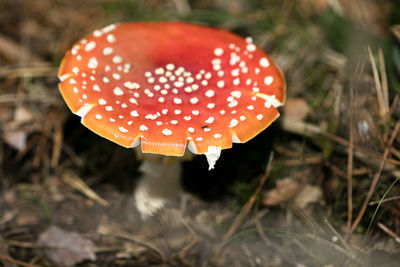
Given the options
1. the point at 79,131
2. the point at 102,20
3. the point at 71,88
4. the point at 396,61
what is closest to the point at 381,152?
the point at 396,61

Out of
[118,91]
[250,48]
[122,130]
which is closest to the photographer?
[122,130]

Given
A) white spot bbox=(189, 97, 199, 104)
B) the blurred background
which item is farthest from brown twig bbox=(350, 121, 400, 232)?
white spot bbox=(189, 97, 199, 104)

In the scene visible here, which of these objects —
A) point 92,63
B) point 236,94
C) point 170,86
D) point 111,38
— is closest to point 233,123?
point 236,94

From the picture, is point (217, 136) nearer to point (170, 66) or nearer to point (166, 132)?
point (166, 132)

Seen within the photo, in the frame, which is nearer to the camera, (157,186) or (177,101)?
(177,101)

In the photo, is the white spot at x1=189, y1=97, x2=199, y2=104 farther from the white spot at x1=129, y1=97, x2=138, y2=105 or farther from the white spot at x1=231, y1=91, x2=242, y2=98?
the white spot at x1=129, y1=97, x2=138, y2=105

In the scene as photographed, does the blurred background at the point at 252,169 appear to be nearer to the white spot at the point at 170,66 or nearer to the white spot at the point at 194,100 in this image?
the white spot at the point at 194,100

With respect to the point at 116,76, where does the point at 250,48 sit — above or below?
above
